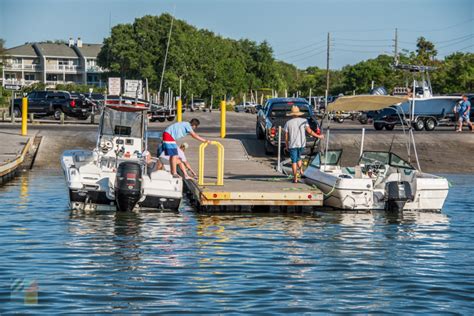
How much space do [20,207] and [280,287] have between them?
10.5 m

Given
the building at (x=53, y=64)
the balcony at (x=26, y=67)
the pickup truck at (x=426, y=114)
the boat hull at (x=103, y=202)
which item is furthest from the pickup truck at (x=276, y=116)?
the balcony at (x=26, y=67)

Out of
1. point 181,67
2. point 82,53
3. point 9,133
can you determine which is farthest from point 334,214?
point 82,53

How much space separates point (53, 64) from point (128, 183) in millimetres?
132407

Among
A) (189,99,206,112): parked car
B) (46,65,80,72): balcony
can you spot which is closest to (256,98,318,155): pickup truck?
(189,99,206,112): parked car

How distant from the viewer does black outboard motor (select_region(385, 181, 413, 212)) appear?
69.3 ft

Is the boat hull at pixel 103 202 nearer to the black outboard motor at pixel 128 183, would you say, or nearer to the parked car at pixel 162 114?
the black outboard motor at pixel 128 183

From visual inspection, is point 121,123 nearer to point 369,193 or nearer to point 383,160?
point 369,193

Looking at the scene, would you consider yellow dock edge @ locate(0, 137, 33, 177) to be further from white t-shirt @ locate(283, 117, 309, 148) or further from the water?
white t-shirt @ locate(283, 117, 309, 148)

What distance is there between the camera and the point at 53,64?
148m

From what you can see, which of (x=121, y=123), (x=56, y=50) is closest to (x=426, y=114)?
(x=121, y=123)

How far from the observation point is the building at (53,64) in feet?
480

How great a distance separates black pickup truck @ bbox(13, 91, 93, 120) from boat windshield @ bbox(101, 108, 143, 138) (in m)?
31.5

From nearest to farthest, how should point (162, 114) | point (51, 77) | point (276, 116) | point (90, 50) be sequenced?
point (276, 116), point (162, 114), point (51, 77), point (90, 50)

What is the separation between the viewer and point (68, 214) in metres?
20.5
